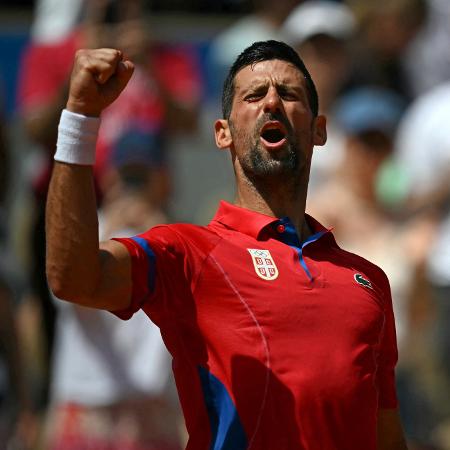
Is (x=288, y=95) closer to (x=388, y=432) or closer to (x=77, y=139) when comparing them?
(x=77, y=139)

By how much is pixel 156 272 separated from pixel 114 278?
0.17 m

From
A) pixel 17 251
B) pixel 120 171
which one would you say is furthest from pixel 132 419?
pixel 17 251

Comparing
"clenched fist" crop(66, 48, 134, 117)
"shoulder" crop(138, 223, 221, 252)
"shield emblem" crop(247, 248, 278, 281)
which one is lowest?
"shield emblem" crop(247, 248, 278, 281)

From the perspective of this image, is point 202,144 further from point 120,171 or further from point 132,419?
point 132,419

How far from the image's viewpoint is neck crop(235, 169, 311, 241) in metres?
4.20

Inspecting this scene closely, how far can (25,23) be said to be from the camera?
9.63m

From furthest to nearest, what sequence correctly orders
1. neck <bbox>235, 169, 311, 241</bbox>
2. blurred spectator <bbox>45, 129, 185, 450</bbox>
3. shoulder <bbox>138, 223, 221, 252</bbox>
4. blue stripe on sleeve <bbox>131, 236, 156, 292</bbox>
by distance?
blurred spectator <bbox>45, 129, 185, 450</bbox>, neck <bbox>235, 169, 311, 241</bbox>, shoulder <bbox>138, 223, 221, 252</bbox>, blue stripe on sleeve <bbox>131, 236, 156, 292</bbox>

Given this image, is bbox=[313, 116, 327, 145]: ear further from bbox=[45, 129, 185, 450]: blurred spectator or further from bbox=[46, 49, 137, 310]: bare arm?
bbox=[45, 129, 185, 450]: blurred spectator

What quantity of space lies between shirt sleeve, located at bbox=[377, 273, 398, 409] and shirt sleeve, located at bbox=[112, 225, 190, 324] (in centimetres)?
74

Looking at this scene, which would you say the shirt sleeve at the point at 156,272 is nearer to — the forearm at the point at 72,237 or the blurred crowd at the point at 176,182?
the forearm at the point at 72,237

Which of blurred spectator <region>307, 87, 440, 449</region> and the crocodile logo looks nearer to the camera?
the crocodile logo

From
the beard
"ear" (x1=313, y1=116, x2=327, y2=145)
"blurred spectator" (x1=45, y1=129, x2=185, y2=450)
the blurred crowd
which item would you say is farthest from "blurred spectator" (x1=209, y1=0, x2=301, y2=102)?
the beard

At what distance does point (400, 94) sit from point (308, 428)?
614 cm

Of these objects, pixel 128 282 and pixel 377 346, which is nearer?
pixel 128 282
